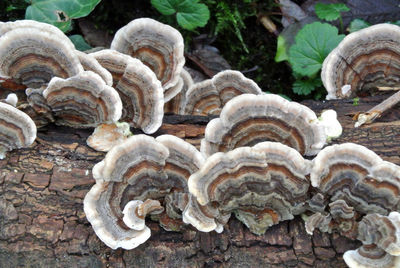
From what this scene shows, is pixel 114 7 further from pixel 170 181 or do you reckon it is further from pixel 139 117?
pixel 170 181

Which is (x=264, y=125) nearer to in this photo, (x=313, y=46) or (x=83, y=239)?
(x=83, y=239)

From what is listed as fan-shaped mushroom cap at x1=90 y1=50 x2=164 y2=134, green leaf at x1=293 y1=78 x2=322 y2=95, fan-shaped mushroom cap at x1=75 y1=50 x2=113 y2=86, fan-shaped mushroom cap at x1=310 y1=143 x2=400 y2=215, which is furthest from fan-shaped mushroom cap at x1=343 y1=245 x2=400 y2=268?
green leaf at x1=293 y1=78 x2=322 y2=95

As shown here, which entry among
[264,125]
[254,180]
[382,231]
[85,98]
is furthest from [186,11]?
[382,231]

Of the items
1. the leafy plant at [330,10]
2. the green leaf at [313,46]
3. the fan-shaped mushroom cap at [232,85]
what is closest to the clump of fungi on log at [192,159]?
the fan-shaped mushroom cap at [232,85]

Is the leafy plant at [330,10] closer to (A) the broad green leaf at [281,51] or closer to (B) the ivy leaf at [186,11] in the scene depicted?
(A) the broad green leaf at [281,51]

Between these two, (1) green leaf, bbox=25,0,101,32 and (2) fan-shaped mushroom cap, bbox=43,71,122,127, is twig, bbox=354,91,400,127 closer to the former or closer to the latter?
(2) fan-shaped mushroom cap, bbox=43,71,122,127
